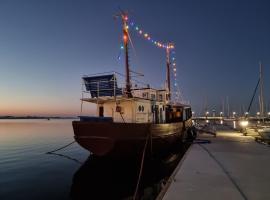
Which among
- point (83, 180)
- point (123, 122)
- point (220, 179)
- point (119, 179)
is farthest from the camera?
point (123, 122)

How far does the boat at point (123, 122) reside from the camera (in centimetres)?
1327

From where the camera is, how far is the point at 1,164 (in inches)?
753

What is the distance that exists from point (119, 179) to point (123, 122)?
10.9 ft

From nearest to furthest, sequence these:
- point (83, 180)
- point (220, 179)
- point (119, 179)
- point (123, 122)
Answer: point (220, 179)
point (119, 179)
point (83, 180)
point (123, 122)

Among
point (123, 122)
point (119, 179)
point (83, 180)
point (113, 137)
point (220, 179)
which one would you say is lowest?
point (83, 180)

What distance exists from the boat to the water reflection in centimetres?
97

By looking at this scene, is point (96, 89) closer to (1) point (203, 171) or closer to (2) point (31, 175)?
(2) point (31, 175)

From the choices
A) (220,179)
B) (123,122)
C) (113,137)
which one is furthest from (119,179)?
(220,179)

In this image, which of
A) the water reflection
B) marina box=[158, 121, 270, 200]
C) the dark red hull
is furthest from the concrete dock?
the dark red hull

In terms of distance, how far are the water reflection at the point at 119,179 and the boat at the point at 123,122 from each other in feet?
3.17

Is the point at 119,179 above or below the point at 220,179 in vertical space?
below

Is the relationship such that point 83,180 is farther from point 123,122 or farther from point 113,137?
point 123,122

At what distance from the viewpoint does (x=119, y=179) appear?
42.8 feet

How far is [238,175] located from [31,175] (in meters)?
11.8
